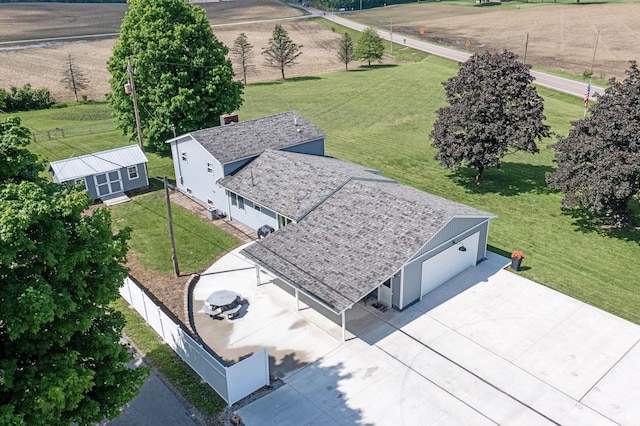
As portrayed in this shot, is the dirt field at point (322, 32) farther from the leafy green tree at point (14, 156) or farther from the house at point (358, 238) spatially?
the leafy green tree at point (14, 156)

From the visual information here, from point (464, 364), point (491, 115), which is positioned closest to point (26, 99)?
point (491, 115)

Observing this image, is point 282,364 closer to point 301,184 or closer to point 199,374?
point 199,374

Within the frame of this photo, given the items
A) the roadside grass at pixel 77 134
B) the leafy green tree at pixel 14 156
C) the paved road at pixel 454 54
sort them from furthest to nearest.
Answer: the paved road at pixel 454 54 < the roadside grass at pixel 77 134 < the leafy green tree at pixel 14 156

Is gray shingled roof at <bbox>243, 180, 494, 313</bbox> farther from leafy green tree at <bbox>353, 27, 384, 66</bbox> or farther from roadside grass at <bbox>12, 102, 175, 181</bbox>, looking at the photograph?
leafy green tree at <bbox>353, 27, 384, 66</bbox>

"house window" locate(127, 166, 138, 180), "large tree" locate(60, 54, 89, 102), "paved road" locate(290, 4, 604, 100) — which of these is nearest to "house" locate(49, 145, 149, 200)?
"house window" locate(127, 166, 138, 180)

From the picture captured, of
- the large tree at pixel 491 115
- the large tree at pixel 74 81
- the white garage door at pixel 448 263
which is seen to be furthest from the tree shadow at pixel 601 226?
the large tree at pixel 74 81

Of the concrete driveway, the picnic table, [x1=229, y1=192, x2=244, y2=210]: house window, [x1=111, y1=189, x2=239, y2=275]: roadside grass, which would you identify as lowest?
the concrete driveway
